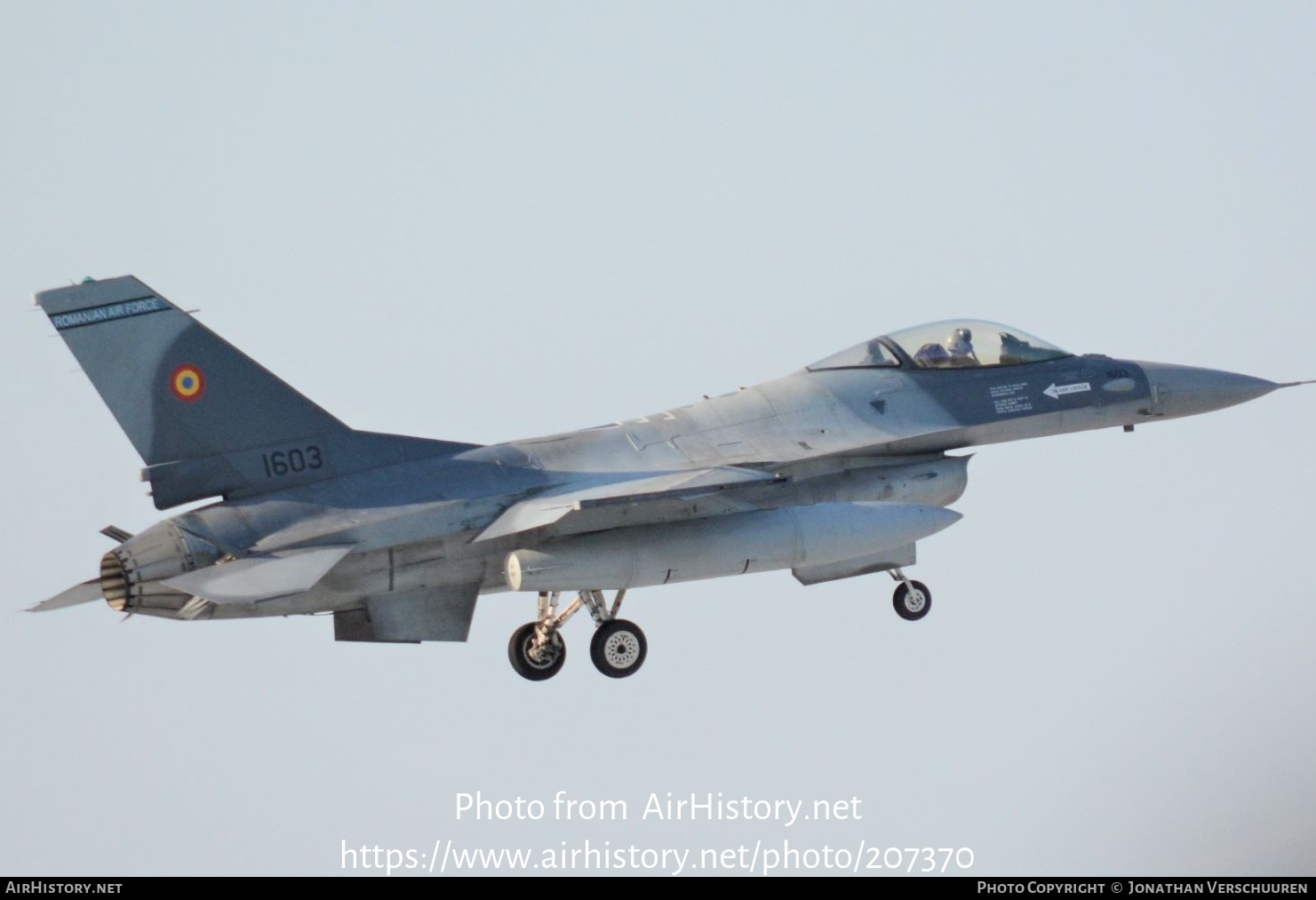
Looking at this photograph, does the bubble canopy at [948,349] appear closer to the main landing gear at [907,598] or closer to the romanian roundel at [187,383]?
the main landing gear at [907,598]

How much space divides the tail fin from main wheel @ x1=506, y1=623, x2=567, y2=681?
2.27 metres

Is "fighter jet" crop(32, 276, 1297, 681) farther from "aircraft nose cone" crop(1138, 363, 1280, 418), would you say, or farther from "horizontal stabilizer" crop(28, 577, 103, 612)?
"aircraft nose cone" crop(1138, 363, 1280, 418)

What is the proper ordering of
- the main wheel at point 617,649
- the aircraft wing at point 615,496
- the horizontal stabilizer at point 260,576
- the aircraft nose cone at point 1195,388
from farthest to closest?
the aircraft nose cone at point 1195,388 < the main wheel at point 617,649 < the aircraft wing at point 615,496 < the horizontal stabilizer at point 260,576

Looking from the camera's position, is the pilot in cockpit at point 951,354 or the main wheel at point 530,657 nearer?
the main wheel at point 530,657

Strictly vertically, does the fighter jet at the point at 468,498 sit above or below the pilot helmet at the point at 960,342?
below

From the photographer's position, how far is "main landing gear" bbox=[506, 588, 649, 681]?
844 inches

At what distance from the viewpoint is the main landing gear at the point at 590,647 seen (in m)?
21.4

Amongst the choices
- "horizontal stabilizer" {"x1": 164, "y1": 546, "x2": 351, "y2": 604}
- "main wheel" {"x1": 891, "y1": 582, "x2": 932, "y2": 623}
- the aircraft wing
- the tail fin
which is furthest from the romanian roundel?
"main wheel" {"x1": 891, "y1": 582, "x2": 932, "y2": 623}

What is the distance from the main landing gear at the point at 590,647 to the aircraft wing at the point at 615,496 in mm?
1124

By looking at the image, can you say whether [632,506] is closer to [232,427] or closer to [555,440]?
[555,440]

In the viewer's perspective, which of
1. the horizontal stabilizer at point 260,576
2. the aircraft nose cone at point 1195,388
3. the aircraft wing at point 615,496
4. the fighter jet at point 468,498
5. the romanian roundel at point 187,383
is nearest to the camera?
the horizontal stabilizer at point 260,576

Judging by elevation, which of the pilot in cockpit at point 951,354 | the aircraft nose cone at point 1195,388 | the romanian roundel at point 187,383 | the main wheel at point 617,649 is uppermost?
the romanian roundel at point 187,383

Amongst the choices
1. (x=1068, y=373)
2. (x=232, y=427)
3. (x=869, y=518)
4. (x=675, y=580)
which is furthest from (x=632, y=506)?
(x=1068, y=373)

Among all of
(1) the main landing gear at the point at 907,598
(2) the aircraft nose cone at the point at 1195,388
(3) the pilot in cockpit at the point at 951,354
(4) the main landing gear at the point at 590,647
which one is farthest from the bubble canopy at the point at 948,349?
(4) the main landing gear at the point at 590,647
